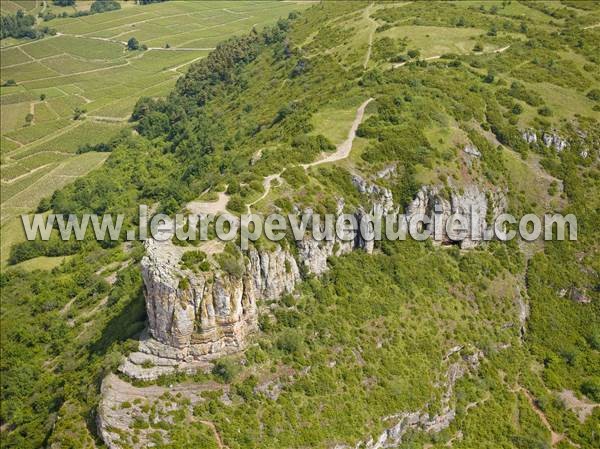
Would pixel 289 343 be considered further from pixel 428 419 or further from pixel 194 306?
pixel 428 419

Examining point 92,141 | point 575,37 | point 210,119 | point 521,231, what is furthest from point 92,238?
point 575,37

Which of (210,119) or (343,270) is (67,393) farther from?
(210,119)

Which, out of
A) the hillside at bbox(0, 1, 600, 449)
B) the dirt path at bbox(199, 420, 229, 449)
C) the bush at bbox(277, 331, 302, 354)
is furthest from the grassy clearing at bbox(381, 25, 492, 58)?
the dirt path at bbox(199, 420, 229, 449)

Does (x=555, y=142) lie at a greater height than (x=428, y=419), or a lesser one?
greater

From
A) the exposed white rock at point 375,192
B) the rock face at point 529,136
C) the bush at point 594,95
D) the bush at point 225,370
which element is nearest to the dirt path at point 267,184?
the exposed white rock at point 375,192

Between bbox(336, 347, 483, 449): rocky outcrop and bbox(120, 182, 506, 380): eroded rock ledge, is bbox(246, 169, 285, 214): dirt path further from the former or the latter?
bbox(336, 347, 483, 449): rocky outcrop

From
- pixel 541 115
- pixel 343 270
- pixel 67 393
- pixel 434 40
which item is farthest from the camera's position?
pixel 434 40

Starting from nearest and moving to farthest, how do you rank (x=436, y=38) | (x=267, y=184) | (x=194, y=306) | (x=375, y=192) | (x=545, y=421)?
(x=194, y=306)
(x=267, y=184)
(x=545, y=421)
(x=375, y=192)
(x=436, y=38)

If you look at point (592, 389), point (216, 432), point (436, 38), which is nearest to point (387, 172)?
point (592, 389)
